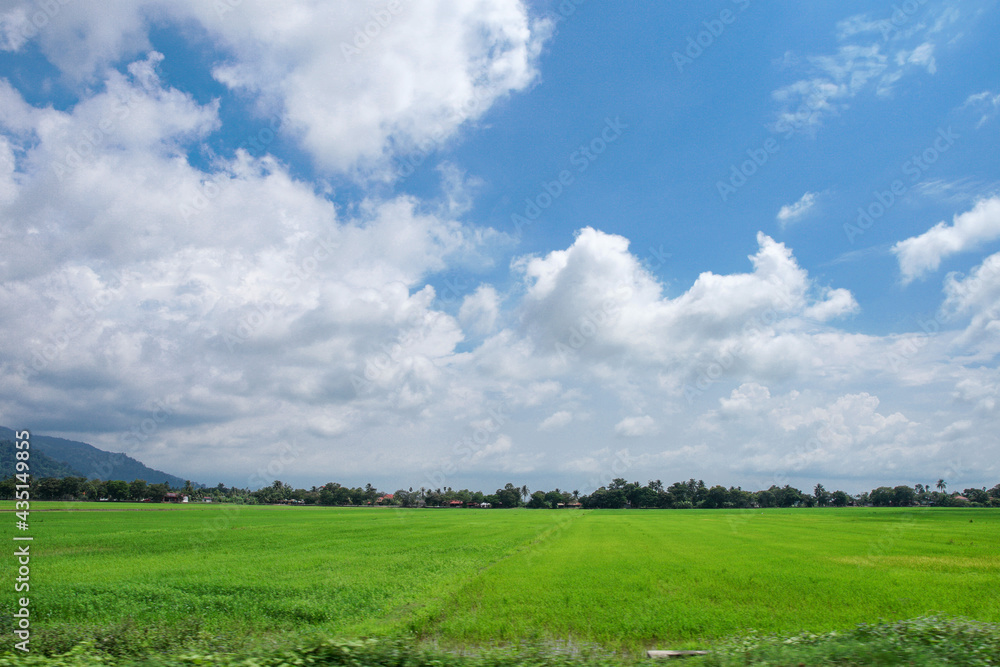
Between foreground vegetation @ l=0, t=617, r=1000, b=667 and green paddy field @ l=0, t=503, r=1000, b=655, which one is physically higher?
foreground vegetation @ l=0, t=617, r=1000, b=667

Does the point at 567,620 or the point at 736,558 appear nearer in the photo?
the point at 567,620

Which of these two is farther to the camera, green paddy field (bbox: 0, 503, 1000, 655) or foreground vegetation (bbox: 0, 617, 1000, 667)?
green paddy field (bbox: 0, 503, 1000, 655)

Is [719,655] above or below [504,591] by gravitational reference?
above

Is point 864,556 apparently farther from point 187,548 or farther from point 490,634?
point 187,548

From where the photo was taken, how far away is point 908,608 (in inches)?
736

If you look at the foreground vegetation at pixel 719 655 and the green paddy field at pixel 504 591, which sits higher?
the foreground vegetation at pixel 719 655

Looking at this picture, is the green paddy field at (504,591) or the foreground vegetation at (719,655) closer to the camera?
the foreground vegetation at (719,655)

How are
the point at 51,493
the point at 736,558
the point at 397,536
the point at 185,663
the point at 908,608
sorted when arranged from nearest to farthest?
the point at 185,663
the point at 908,608
the point at 736,558
the point at 397,536
the point at 51,493

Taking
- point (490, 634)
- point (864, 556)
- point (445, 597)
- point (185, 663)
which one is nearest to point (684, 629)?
point (490, 634)

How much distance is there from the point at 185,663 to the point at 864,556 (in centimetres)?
3793

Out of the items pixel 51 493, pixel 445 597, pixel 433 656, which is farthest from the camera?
pixel 51 493

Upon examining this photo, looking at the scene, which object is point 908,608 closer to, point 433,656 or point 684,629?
point 684,629

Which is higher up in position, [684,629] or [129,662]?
[129,662]

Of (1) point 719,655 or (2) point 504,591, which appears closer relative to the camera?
(1) point 719,655
